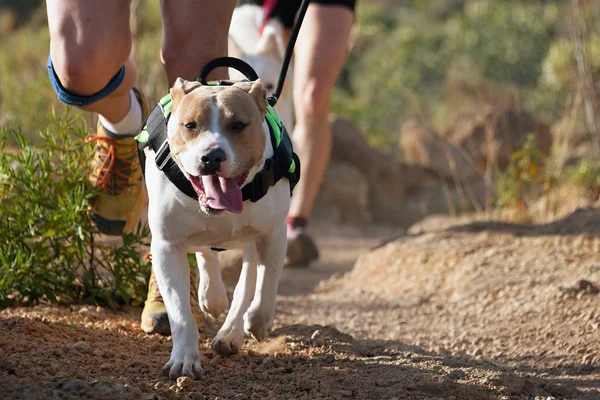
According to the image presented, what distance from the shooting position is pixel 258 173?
2539mm

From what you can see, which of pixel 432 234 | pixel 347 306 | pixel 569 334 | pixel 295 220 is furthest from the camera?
pixel 295 220

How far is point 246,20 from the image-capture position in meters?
5.48

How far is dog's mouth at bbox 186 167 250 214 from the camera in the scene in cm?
241

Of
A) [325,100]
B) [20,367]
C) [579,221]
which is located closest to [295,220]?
[325,100]

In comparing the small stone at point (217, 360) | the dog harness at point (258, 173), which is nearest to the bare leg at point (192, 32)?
the dog harness at point (258, 173)

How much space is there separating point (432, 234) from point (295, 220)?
97 cm

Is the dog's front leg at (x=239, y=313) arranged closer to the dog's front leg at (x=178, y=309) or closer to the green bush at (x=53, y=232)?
the dog's front leg at (x=178, y=309)

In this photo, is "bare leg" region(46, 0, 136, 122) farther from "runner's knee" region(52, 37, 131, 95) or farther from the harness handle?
the harness handle

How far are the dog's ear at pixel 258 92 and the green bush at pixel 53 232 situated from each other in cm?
106

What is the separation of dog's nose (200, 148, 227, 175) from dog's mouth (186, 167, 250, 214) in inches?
2.1

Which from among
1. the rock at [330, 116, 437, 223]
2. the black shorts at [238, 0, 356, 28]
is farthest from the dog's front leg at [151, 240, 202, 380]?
the rock at [330, 116, 437, 223]

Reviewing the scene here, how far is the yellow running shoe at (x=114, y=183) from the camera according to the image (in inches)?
137

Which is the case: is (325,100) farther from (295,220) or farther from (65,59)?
(65,59)

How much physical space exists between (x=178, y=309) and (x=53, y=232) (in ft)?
3.21
